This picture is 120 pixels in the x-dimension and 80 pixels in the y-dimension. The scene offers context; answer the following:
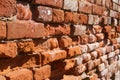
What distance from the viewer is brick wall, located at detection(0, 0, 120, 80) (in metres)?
1.33

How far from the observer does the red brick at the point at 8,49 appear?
1.27m

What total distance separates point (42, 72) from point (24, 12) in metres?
0.39

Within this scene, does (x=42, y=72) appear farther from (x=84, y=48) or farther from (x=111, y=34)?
(x=111, y=34)

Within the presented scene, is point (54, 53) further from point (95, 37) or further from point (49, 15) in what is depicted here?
point (95, 37)

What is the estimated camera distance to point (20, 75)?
4.55 feet

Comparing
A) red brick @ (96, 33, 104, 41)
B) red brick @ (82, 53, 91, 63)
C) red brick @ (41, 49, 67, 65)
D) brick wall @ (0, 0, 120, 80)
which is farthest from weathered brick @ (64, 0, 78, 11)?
red brick @ (96, 33, 104, 41)

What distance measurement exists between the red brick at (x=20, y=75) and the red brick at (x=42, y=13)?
1.02ft

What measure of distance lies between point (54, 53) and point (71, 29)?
354 mm

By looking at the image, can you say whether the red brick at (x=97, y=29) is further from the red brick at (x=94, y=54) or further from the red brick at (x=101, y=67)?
the red brick at (x=101, y=67)

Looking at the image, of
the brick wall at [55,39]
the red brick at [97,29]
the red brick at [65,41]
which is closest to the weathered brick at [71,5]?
the brick wall at [55,39]

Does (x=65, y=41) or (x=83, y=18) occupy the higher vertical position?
(x=83, y=18)

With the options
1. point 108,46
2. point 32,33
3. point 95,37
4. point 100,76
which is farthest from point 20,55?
point 108,46

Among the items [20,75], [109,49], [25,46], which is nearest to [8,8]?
[25,46]

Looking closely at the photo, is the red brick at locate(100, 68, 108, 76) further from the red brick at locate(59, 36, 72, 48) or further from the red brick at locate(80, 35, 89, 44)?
the red brick at locate(59, 36, 72, 48)
